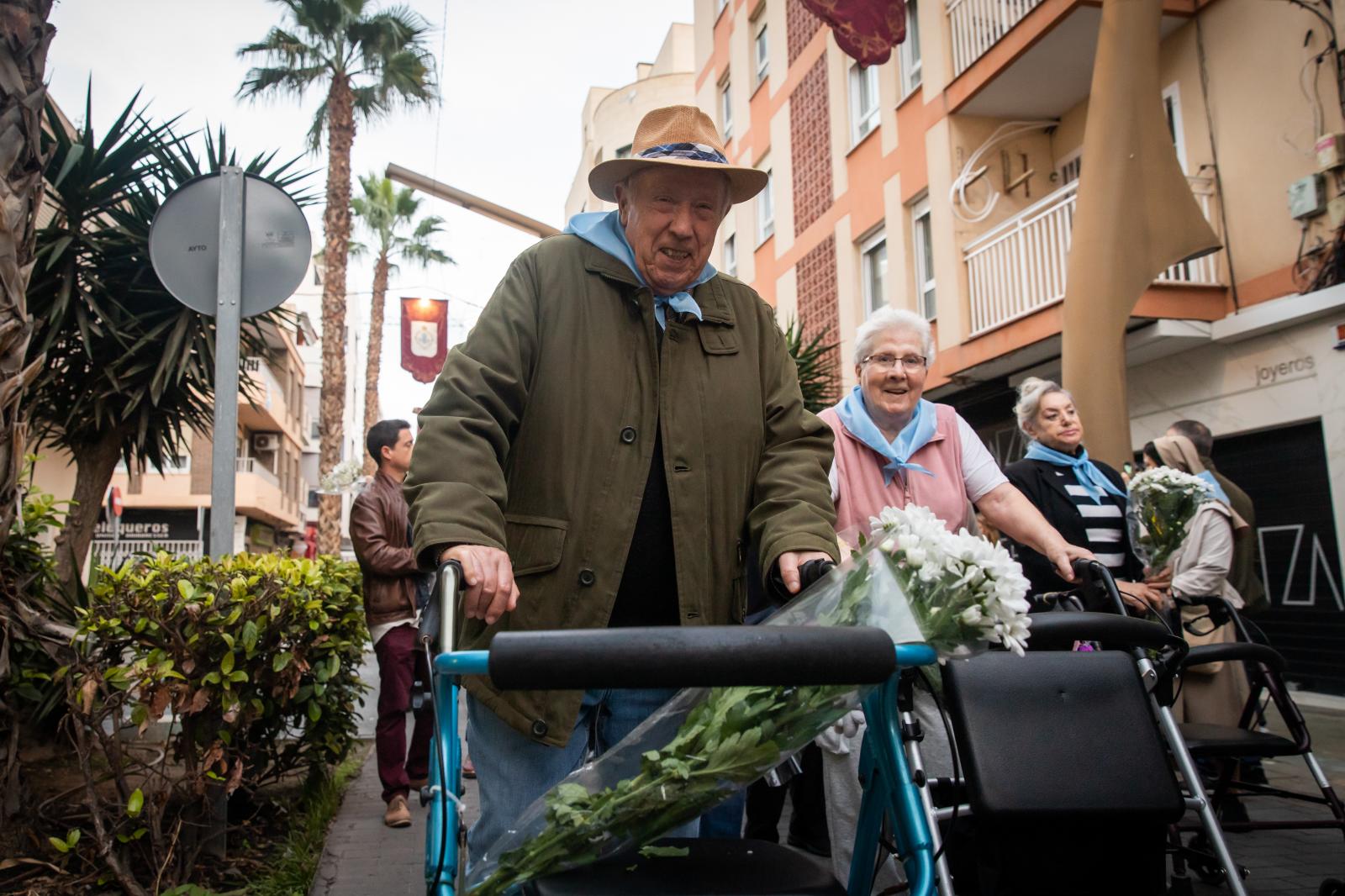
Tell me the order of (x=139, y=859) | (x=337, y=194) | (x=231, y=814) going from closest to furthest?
(x=139, y=859), (x=231, y=814), (x=337, y=194)

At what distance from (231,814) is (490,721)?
315 cm

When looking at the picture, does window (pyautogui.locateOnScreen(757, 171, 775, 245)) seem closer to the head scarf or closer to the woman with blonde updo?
the head scarf

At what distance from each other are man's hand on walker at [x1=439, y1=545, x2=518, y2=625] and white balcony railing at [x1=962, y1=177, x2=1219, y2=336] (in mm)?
10520

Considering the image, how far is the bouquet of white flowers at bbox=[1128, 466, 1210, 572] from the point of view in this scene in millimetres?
4641

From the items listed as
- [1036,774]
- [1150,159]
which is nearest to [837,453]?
[1036,774]

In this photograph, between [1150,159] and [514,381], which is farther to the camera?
[1150,159]

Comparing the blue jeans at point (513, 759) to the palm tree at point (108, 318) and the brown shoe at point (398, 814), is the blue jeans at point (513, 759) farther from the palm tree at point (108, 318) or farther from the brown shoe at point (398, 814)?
the palm tree at point (108, 318)

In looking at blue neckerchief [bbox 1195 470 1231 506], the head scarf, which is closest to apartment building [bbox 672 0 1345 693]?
the head scarf

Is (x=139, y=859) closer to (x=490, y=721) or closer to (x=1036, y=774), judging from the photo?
(x=490, y=721)

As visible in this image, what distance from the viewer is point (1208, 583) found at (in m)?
5.38

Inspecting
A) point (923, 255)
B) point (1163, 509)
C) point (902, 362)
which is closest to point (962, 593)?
point (902, 362)

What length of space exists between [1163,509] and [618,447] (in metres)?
3.27

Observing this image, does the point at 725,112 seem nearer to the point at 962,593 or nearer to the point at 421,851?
the point at 421,851

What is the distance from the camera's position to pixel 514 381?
231 cm
